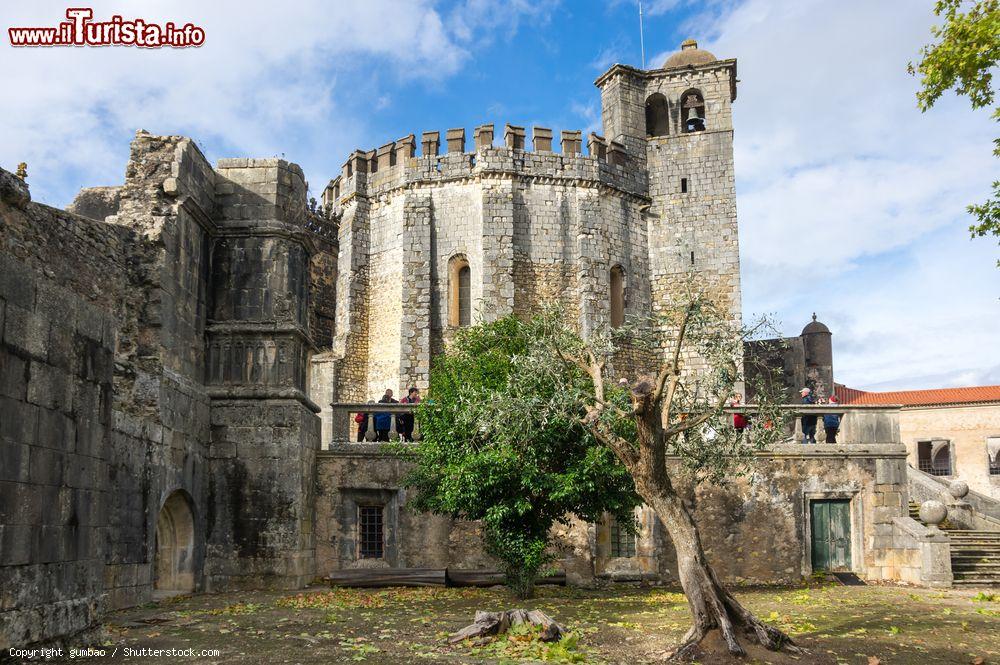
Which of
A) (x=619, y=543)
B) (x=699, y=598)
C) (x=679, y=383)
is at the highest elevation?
(x=679, y=383)

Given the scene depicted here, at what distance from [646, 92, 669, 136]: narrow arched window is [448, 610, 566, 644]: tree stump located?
28.3 m

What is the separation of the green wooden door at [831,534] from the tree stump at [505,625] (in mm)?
9456

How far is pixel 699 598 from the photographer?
30.6ft

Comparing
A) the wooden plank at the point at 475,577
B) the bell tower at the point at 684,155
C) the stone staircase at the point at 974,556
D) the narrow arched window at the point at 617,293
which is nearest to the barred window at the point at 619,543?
the wooden plank at the point at 475,577

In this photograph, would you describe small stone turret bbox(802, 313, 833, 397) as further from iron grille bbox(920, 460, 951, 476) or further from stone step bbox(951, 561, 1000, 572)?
stone step bbox(951, 561, 1000, 572)

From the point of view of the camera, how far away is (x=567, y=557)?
1711cm

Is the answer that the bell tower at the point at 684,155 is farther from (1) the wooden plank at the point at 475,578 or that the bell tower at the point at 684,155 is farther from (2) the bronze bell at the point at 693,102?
(1) the wooden plank at the point at 475,578

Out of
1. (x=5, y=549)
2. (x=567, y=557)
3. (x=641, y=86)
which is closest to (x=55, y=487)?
(x=5, y=549)

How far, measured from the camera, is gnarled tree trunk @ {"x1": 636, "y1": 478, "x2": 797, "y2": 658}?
9062 mm

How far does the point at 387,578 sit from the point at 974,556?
11.5 metres

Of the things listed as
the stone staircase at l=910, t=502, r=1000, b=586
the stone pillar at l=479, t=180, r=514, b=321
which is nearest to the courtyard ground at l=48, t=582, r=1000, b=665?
the stone staircase at l=910, t=502, r=1000, b=586

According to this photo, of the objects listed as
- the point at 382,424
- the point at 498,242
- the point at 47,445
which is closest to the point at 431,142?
the point at 498,242

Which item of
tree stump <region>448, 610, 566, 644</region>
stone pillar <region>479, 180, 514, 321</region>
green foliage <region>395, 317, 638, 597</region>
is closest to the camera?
tree stump <region>448, 610, 566, 644</region>

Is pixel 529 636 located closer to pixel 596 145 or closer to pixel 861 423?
pixel 861 423
